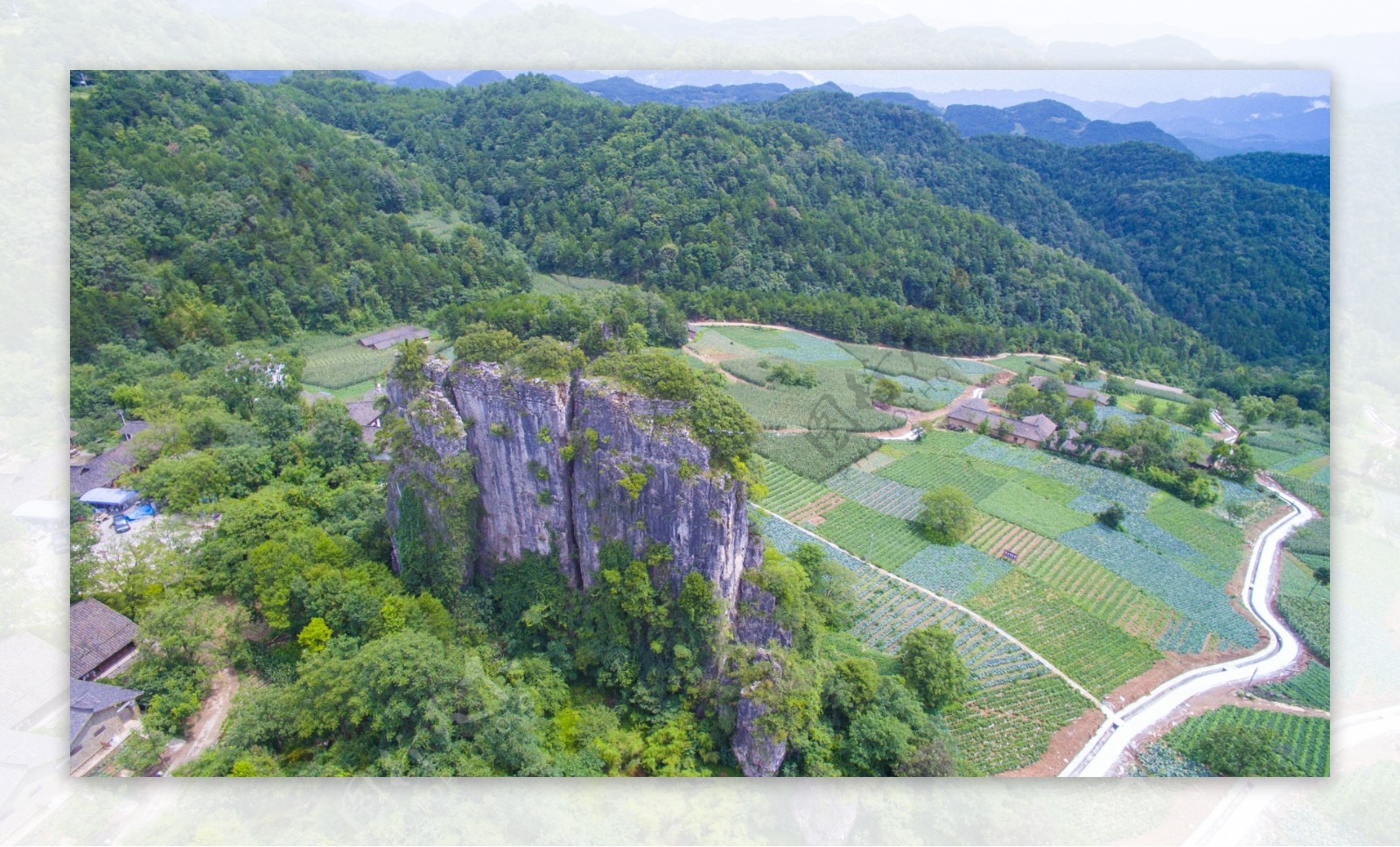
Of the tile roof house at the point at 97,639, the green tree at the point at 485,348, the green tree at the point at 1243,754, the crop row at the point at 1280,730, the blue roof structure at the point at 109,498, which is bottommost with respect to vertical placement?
the crop row at the point at 1280,730

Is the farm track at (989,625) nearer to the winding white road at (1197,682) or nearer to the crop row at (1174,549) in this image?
the winding white road at (1197,682)

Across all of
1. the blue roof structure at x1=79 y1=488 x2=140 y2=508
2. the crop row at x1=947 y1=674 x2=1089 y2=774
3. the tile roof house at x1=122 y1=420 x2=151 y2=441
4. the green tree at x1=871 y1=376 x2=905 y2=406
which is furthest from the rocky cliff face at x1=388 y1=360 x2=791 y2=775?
the green tree at x1=871 y1=376 x2=905 y2=406

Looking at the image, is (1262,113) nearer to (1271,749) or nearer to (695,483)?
(1271,749)

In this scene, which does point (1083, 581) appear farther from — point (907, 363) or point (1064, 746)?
point (907, 363)

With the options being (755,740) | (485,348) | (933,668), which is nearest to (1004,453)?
(933,668)

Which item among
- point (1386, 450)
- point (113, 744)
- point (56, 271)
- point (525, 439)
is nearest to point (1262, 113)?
point (1386, 450)

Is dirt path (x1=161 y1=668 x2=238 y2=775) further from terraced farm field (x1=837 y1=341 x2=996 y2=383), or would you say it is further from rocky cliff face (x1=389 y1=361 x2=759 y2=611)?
terraced farm field (x1=837 y1=341 x2=996 y2=383)

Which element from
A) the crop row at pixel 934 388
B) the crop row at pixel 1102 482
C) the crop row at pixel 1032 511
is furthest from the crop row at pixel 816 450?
the crop row at pixel 1102 482
